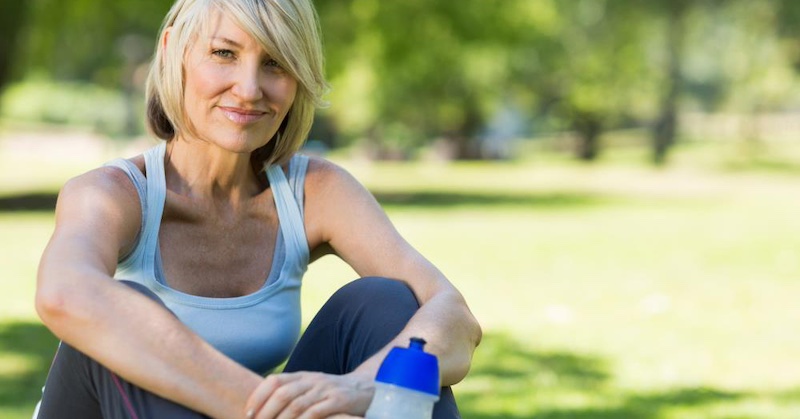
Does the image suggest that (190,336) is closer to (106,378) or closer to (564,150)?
(106,378)

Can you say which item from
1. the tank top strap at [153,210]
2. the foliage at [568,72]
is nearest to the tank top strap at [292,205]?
the tank top strap at [153,210]

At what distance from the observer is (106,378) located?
2248mm

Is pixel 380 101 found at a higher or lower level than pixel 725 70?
lower

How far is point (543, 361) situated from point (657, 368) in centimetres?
54

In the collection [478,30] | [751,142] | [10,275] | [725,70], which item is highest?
[725,70]

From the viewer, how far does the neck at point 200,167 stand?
2.72m

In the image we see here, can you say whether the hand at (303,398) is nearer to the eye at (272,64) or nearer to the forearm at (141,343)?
the forearm at (141,343)

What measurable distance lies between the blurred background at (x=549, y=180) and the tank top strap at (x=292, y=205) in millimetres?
193

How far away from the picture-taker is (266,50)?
2498 millimetres

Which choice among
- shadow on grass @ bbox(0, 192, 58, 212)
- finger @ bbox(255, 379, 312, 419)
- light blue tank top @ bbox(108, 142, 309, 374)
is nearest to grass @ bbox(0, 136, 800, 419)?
shadow on grass @ bbox(0, 192, 58, 212)

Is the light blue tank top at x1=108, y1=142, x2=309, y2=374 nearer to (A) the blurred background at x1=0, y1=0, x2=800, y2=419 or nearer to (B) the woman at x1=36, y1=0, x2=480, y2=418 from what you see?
(B) the woman at x1=36, y1=0, x2=480, y2=418

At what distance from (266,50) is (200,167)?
387 mm

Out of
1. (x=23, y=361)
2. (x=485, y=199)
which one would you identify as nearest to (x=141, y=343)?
(x=23, y=361)

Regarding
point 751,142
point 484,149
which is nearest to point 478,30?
point 484,149
